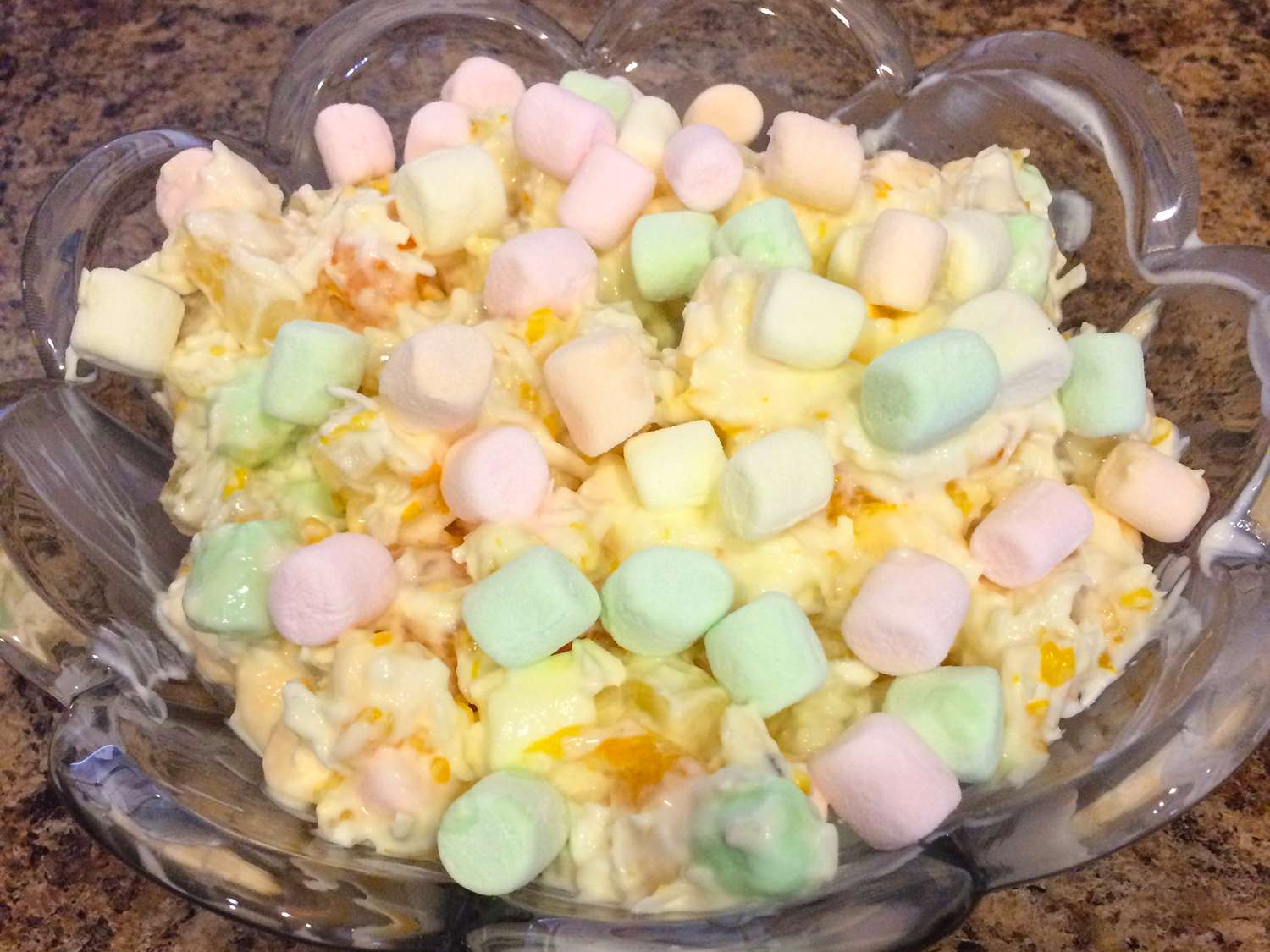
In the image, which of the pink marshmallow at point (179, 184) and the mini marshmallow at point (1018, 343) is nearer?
the mini marshmallow at point (1018, 343)

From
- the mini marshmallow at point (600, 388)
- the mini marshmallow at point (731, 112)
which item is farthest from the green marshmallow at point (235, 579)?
the mini marshmallow at point (731, 112)

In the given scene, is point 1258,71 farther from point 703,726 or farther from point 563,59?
point 703,726

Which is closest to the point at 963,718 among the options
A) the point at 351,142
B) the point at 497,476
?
the point at 497,476

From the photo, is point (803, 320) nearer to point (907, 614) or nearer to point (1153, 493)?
point (907, 614)

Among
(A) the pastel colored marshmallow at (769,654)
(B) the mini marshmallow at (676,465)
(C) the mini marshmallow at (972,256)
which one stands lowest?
(A) the pastel colored marshmallow at (769,654)

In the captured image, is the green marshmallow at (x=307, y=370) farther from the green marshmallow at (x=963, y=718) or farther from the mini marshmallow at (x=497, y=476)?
the green marshmallow at (x=963, y=718)

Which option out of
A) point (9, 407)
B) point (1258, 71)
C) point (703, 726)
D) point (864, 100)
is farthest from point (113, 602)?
point (1258, 71)

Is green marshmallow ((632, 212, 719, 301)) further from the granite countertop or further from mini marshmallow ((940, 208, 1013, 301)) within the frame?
the granite countertop
